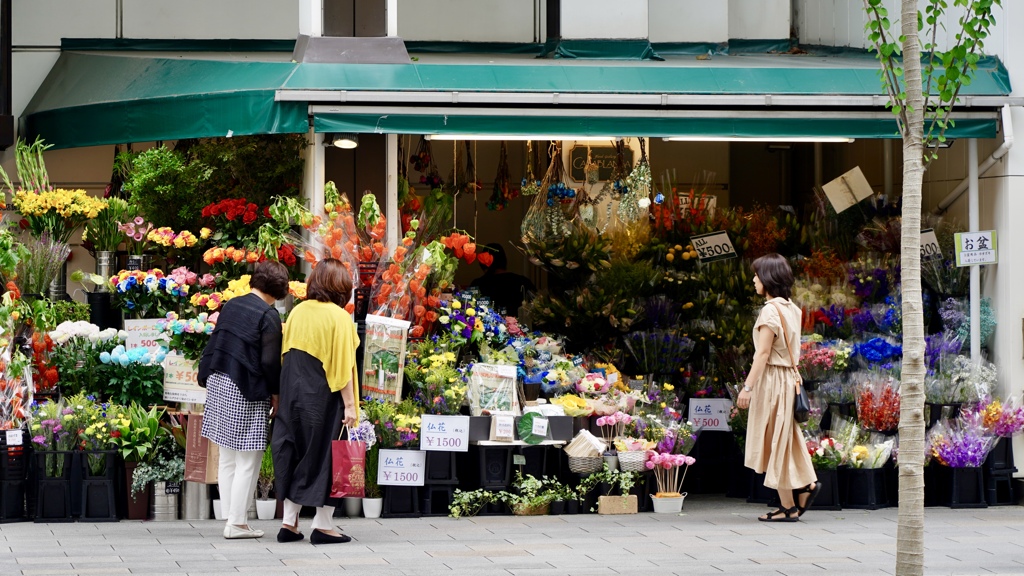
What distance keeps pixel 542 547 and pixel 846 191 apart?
488cm

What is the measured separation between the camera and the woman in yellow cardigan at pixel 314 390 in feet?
26.3

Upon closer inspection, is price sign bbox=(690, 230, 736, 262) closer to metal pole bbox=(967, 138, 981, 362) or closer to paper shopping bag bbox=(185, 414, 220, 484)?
metal pole bbox=(967, 138, 981, 362)

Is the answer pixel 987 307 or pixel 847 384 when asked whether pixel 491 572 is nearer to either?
pixel 847 384

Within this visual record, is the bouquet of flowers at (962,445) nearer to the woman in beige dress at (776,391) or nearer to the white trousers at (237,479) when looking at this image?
the woman in beige dress at (776,391)

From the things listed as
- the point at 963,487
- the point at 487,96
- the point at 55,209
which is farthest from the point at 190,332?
the point at 963,487

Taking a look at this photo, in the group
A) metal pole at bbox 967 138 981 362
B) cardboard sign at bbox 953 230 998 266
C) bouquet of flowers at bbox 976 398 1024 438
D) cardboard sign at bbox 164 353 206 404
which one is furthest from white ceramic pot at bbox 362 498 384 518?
cardboard sign at bbox 953 230 998 266

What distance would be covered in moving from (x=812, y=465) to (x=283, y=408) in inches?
144

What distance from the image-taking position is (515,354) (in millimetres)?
9992

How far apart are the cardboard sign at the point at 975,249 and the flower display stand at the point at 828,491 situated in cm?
195

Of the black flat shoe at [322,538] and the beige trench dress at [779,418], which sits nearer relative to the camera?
the black flat shoe at [322,538]

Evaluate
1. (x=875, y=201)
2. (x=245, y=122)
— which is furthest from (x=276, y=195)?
(x=875, y=201)

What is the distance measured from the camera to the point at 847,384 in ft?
33.8

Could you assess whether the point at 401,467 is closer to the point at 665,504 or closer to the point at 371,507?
the point at 371,507

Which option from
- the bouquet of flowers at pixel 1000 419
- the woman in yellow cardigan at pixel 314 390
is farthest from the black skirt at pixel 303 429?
the bouquet of flowers at pixel 1000 419
